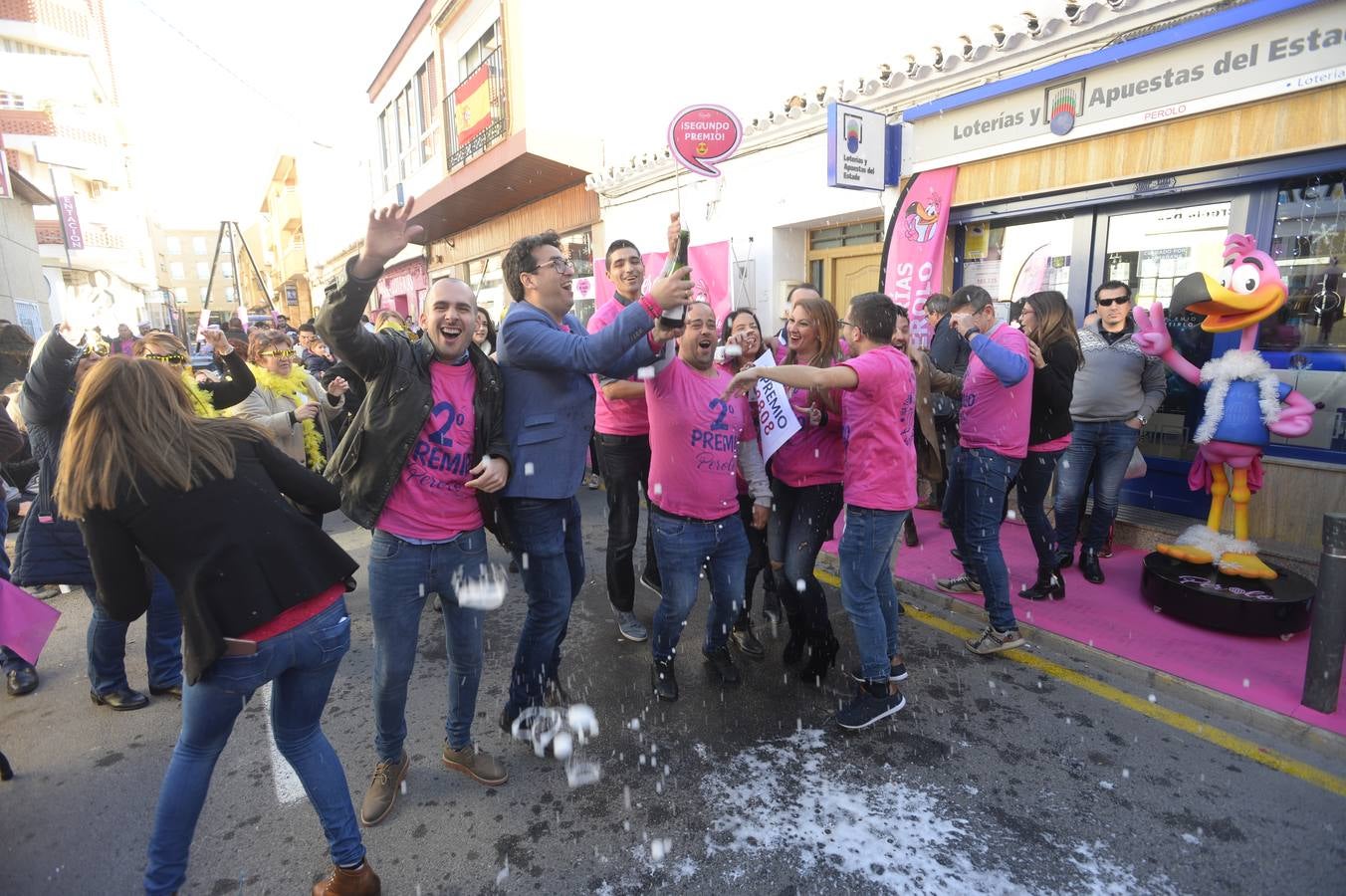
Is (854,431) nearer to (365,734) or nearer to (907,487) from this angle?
(907,487)

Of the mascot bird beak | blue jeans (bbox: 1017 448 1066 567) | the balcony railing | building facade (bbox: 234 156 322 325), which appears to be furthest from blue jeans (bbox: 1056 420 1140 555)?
building facade (bbox: 234 156 322 325)

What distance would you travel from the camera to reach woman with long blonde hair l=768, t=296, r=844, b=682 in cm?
332

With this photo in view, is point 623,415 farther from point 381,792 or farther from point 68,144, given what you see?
point 68,144

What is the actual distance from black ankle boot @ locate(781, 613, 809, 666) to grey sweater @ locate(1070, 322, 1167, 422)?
2.69 meters

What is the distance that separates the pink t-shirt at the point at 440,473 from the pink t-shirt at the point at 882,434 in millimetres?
1586

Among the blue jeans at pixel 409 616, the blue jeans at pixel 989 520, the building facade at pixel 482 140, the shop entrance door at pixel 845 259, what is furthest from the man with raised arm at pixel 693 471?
the building facade at pixel 482 140

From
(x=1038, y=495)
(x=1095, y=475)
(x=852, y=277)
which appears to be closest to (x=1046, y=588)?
(x=1038, y=495)

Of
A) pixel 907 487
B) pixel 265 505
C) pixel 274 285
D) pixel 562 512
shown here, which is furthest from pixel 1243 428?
pixel 274 285

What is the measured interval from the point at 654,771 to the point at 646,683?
746 mm

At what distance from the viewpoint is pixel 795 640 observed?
3623 millimetres

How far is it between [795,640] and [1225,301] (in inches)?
122

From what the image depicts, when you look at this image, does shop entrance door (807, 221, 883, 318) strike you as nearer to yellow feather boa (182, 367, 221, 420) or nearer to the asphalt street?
the asphalt street

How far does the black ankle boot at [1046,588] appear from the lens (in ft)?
14.2

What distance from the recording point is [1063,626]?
397 centimetres
